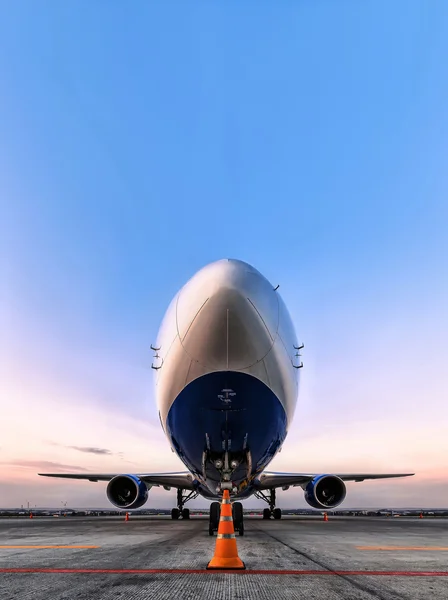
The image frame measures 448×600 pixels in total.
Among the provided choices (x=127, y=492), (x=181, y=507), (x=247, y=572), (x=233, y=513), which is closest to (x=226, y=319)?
(x=247, y=572)

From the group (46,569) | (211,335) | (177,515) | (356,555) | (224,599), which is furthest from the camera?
(177,515)

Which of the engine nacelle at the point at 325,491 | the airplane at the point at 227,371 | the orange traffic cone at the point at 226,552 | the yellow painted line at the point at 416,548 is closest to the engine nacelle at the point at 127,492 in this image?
the engine nacelle at the point at 325,491

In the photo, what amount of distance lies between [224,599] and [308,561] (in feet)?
8.70

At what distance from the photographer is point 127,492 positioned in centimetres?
1703

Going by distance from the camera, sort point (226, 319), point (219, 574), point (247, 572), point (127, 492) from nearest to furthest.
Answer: point (219, 574)
point (247, 572)
point (226, 319)
point (127, 492)

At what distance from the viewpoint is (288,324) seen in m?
8.93

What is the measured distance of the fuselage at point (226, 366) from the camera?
7.54 metres

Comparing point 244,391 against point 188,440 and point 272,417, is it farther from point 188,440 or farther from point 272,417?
point 188,440

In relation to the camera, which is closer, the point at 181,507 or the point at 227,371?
the point at 227,371

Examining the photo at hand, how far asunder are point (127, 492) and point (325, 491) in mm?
7497

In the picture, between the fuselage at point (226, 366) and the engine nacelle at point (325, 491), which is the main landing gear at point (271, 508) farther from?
the fuselage at point (226, 366)

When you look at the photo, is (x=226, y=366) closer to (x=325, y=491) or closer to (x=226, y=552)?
(x=226, y=552)

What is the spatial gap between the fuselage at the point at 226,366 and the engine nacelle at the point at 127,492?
8299 millimetres

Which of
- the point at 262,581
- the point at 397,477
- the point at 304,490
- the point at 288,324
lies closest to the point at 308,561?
the point at 262,581
